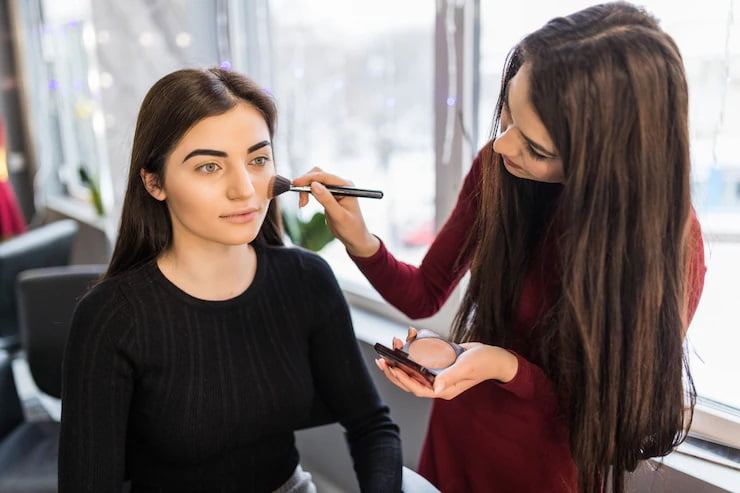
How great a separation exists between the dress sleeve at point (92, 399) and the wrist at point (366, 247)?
36cm

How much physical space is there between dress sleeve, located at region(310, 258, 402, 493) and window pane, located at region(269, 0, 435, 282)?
0.53 m

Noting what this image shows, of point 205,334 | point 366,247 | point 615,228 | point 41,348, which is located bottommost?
point 41,348

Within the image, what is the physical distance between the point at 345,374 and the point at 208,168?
1.39ft

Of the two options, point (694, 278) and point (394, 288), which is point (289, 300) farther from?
point (694, 278)

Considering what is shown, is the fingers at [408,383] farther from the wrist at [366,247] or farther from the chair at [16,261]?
the chair at [16,261]

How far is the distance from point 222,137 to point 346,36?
0.96 m

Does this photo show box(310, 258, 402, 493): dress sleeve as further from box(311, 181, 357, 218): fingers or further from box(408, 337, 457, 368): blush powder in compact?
box(408, 337, 457, 368): blush powder in compact

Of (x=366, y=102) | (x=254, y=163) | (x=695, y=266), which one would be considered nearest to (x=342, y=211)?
(x=254, y=163)

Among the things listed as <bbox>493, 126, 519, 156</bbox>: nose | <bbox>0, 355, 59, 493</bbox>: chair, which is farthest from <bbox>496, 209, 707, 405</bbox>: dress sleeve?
<bbox>0, 355, 59, 493</bbox>: chair

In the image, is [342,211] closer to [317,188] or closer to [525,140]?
[317,188]

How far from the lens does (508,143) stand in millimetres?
784

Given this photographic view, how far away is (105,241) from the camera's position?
2.78m

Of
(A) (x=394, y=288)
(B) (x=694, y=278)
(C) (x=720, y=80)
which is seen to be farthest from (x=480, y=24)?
(B) (x=694, y=278)

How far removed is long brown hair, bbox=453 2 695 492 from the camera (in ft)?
2.26
